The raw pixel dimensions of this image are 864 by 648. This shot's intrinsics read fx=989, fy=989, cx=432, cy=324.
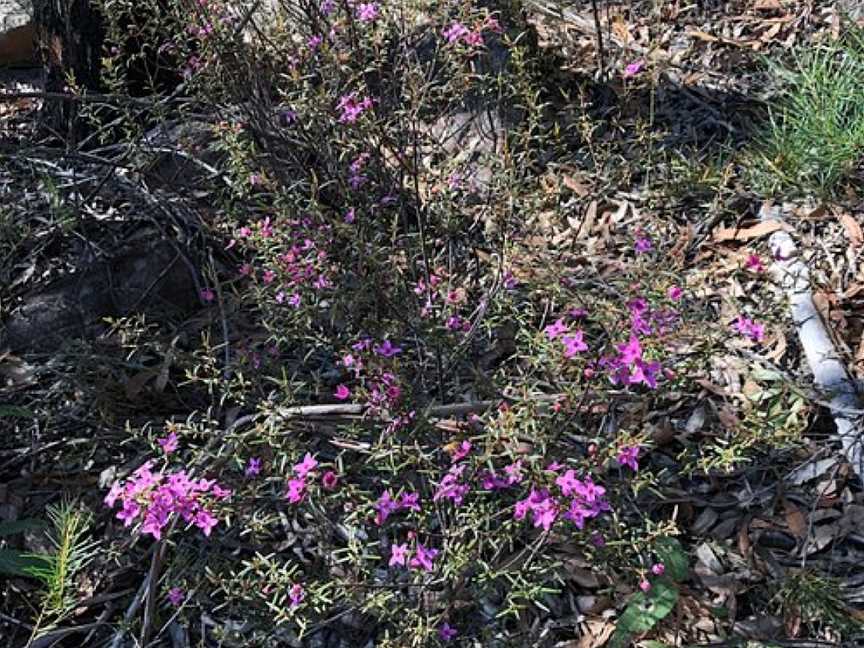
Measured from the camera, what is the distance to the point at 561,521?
201 cm

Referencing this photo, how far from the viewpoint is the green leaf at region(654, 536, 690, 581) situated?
7.22ft

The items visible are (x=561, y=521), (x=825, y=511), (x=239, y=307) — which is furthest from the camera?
(x=239, y=307)

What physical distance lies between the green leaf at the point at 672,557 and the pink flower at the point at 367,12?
1.63 m

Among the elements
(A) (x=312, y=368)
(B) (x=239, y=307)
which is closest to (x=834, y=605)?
(A) (x=312, y=368)

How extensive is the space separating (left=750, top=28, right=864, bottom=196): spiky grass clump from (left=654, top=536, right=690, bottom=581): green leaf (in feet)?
4.42

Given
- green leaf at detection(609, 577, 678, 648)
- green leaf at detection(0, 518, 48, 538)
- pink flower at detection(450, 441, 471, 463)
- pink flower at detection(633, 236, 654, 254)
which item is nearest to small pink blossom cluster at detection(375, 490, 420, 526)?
pink flower at detection(450, 441, 471, 463)

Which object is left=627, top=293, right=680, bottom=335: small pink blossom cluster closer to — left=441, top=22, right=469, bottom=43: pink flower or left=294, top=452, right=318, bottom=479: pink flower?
left=294, top=452, right=318, bottom=479: pink flower

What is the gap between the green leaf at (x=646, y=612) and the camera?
2135 mm

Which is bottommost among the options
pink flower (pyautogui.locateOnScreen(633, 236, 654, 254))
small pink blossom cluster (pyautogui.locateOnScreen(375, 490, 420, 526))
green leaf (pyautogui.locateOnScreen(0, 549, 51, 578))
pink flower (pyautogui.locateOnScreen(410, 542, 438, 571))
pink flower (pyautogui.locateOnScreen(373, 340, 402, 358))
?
green leaf (pyautogui.locateOnScreen(0, 549, 51, 578))

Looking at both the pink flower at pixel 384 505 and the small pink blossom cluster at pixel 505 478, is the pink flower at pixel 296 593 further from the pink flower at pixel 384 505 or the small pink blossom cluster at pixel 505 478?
the small pink blossom cluster at pixel 505 478

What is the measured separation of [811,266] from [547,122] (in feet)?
3.74

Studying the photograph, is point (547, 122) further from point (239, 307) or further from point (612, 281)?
point (239, 307)

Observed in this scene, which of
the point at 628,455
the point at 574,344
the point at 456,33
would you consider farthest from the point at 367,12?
the point at 628,455

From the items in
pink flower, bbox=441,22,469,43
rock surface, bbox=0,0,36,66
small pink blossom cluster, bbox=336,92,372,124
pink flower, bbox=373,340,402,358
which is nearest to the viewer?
pink flower, bbox=373,340,402,358
